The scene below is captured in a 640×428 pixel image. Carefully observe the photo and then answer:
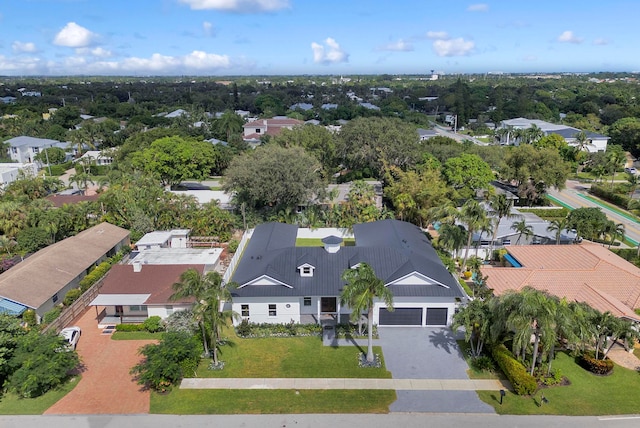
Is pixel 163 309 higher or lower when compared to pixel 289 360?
higher

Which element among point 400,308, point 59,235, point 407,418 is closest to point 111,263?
point 59,235

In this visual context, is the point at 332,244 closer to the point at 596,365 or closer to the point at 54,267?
the point at 596,365

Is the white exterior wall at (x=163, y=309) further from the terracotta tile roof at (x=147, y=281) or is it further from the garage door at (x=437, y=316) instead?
the garage door at (x=437, y=316)

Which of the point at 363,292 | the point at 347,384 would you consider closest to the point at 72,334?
the point at 347,384

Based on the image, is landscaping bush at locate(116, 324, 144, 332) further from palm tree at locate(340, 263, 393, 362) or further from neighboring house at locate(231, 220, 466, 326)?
palm tree at locate(340, 263, 393, 362)

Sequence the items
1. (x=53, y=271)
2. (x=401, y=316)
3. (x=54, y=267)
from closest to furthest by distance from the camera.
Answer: (x=401, y=316)
(x=53, y=271)
(x=54, y=267)

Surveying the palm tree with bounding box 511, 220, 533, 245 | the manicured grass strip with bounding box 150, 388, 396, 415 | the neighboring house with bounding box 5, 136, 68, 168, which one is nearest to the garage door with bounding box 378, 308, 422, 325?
the manicured grass strip with bounding box 150, 388, 396, 415

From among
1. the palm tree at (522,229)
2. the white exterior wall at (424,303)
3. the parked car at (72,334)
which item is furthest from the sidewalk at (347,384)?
the palm tree at (522,229)

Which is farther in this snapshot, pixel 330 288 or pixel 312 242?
pixel 312 242
